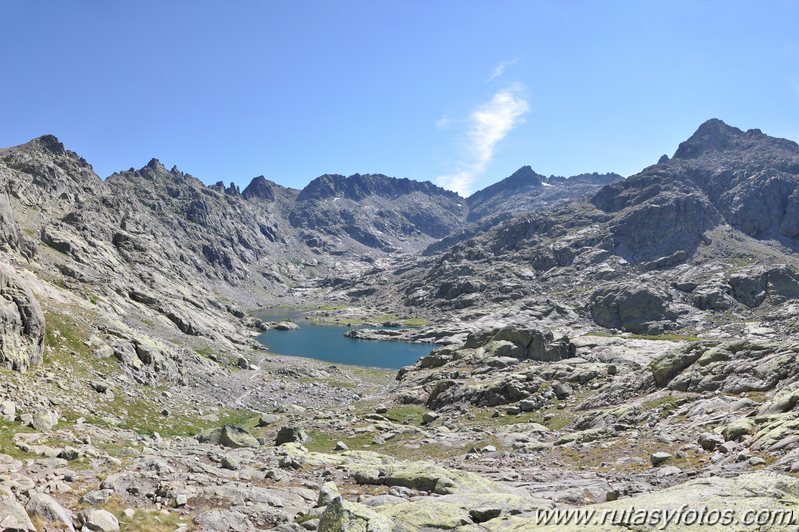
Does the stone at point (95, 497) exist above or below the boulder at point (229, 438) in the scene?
below

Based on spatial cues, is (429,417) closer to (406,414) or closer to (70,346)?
(406,414)

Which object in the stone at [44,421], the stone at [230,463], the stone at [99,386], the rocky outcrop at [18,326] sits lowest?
the stone at [230,463]

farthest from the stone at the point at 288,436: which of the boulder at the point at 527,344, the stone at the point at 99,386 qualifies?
the boulder at the point at 527,344

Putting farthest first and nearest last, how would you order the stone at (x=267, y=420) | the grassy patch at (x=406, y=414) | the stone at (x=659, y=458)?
the grassy patch at (x=406, y=414), the stone at (x=267, y=420), the stone at (x=659, y=458)

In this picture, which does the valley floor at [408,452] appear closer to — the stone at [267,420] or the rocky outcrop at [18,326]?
the stone at [267,420]

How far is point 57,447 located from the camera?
69.2 feet

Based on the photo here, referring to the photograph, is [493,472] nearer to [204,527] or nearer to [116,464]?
[204,527]

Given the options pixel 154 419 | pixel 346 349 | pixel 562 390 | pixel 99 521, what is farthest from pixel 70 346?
pixel 346 349

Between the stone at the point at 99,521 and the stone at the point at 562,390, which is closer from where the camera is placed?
the stone at the point at 99,521

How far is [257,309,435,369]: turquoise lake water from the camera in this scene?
148 m

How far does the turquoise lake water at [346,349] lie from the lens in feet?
484

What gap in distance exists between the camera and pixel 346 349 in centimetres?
16938

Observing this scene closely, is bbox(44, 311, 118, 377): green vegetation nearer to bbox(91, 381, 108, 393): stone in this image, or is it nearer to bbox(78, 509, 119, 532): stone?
bbox(91, 381, 108, 393): stone

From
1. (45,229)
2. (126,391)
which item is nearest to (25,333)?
(126,391)
